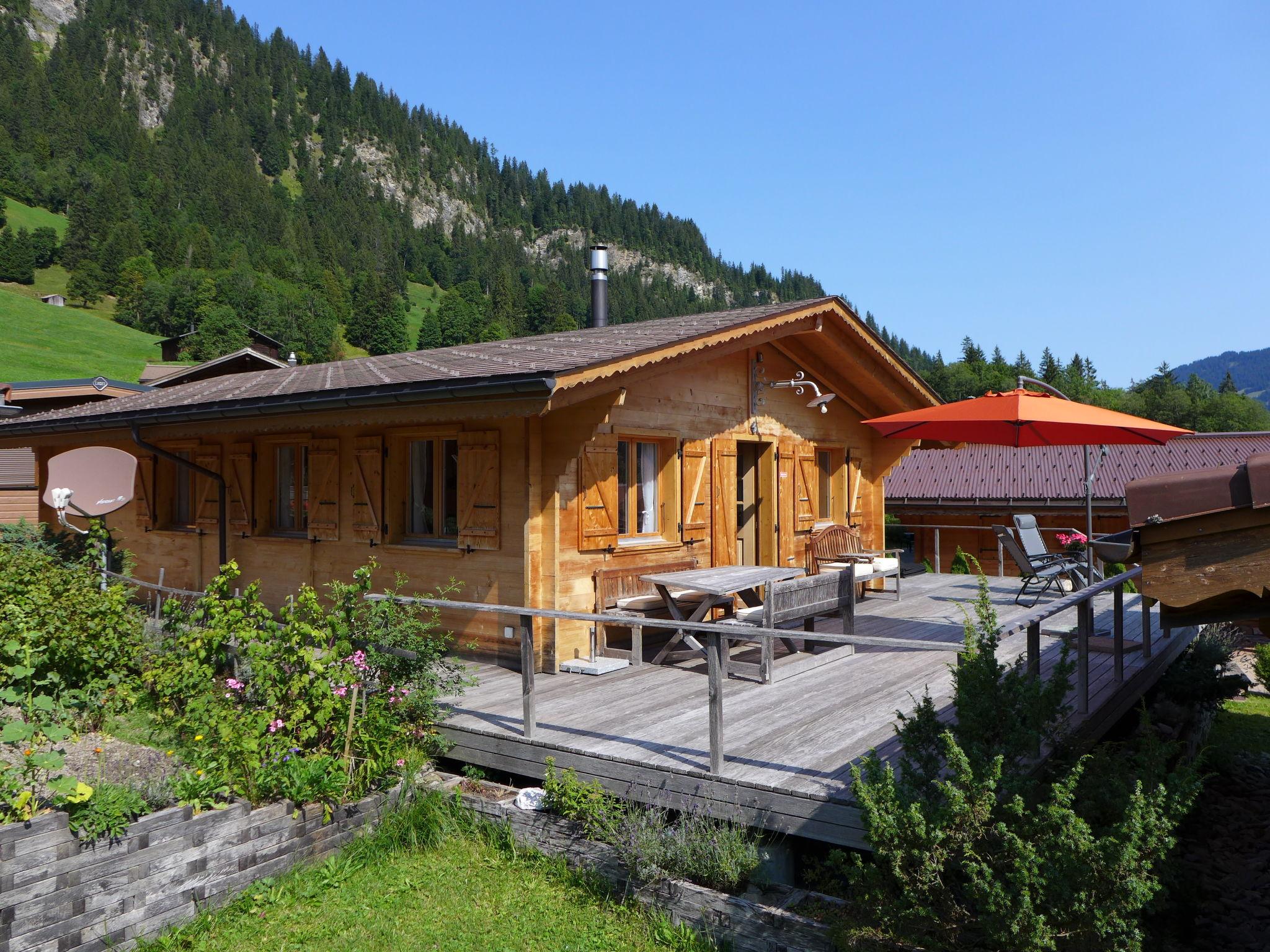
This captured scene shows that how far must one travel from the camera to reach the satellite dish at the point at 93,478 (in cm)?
970

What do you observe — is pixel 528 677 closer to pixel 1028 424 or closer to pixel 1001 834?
pixel 1001 834

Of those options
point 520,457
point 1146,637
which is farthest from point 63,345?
point 1146,637

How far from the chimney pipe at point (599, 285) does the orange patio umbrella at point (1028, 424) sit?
4.45 m

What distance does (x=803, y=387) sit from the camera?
37.9 ft

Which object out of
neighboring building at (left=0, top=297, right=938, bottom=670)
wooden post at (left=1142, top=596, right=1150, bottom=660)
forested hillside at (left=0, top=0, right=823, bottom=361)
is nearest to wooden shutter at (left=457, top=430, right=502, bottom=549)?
neighboring building at (left=0, top=297, right=938, bottom=670)

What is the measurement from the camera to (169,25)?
132250mm

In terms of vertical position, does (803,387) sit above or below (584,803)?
above

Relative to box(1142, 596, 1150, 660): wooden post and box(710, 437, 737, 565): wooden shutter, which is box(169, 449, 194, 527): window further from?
box(1142, 596, 1150, 660): wooden post

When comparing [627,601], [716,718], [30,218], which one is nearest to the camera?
[716,718]

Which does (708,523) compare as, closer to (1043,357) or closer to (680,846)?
(680,846)

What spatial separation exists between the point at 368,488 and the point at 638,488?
8.76ft

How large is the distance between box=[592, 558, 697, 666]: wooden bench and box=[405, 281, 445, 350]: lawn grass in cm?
8316

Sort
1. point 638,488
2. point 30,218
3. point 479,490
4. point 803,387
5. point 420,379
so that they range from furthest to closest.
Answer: point 30,218 < point 803,387 < point 638,488 < point 479,490 < point 420,379

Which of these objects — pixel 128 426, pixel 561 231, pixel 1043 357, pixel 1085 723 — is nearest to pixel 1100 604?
pixel 1085 723
